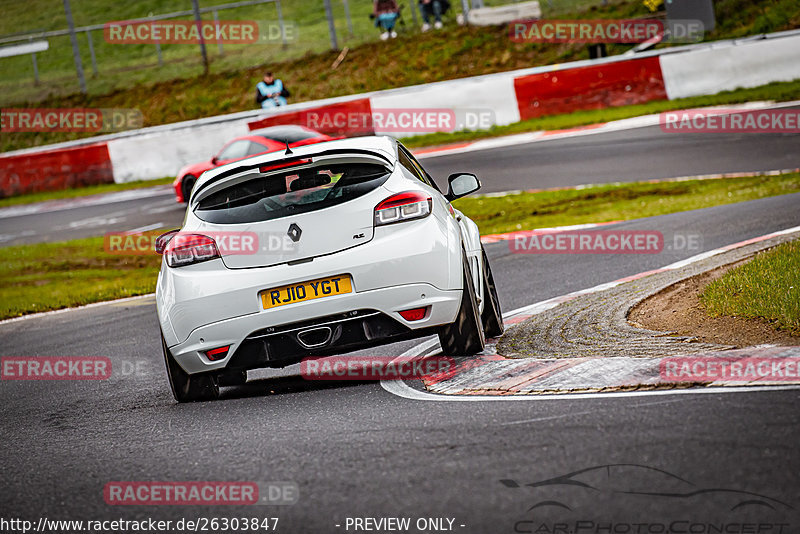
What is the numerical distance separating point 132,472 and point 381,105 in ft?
66.2

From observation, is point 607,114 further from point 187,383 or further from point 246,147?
point 187,383

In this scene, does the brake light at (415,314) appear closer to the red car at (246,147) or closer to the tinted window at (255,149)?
the red car at (246,147)

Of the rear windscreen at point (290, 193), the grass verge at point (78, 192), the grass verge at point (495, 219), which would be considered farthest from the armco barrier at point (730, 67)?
the rear windscreen at point (290, 193)

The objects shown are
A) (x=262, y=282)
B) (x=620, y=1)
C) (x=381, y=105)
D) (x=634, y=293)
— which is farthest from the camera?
(x=620, y=1)

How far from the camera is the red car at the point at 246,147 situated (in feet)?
73.6

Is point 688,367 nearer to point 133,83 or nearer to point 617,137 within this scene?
point 617,137

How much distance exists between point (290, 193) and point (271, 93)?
21.0 meters

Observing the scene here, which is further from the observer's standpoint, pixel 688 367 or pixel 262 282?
pixel 262 282

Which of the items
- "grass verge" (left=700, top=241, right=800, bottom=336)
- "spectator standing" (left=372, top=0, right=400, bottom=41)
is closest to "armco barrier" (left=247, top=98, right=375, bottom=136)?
"spectator standing" (left=372, top=0, right=400, bottom=41)

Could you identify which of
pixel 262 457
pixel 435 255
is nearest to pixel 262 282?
pixel 435 255

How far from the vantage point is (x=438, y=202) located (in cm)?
703

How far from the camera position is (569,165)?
19219 mm

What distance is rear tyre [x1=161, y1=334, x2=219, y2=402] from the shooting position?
23.1 feet

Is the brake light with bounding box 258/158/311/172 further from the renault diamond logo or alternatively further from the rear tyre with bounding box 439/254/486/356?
the rear tyre with bounding box 439/254/486/356
